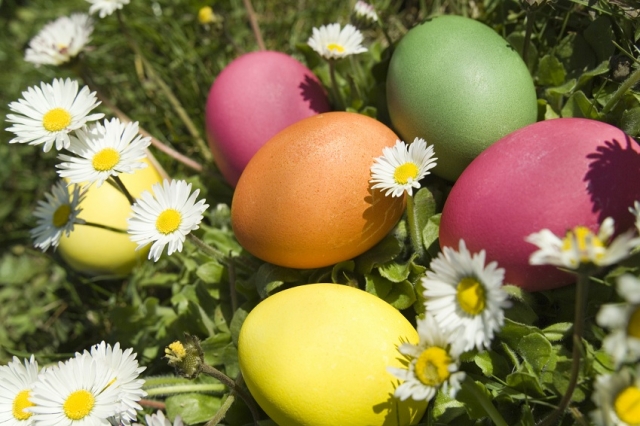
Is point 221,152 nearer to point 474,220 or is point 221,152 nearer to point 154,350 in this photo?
point 154,350

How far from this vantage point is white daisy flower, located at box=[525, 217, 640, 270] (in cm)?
83

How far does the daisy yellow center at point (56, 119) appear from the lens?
52.4 inches

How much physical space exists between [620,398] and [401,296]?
52cm

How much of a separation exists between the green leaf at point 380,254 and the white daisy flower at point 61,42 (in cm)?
97


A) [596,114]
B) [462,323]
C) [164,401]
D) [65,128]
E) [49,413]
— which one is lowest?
[164,401]

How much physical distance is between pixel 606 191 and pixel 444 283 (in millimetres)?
327

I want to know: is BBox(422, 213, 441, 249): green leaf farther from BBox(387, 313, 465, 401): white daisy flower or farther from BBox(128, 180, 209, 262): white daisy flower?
BBox(128, 180, 209, 262): white daisy flower

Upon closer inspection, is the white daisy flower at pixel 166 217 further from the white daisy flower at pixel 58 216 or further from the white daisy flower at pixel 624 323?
the white daisy flower at pixel 624 323

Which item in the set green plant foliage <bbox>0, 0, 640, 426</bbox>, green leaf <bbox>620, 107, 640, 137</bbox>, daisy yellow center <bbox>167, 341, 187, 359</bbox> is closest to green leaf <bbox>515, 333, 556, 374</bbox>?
green plant foliage <bbox>0, 0, 640, 426</bbox>

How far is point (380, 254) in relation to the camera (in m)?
1.31

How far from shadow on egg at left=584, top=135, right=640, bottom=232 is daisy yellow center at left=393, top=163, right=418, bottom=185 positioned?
1.02ft

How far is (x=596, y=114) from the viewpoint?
1.29m

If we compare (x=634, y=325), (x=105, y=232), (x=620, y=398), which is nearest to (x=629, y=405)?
(x=620, y=398)

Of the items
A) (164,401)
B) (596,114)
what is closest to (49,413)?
(164,401)
